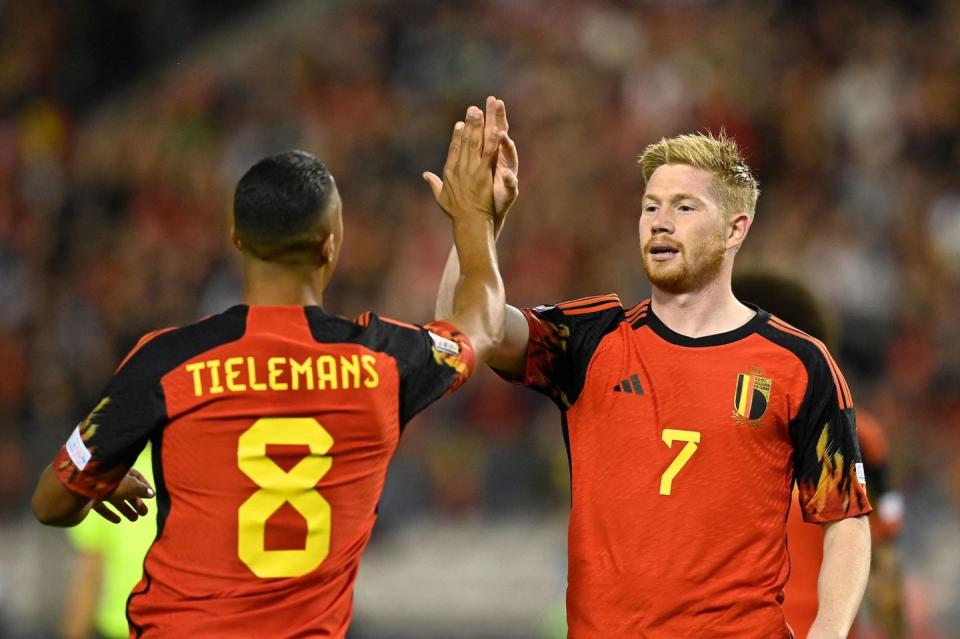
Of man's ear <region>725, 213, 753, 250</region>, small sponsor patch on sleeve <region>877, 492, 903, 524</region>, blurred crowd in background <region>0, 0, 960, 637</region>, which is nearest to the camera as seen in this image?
man's ear <region>725, 213, 753, 250</region>

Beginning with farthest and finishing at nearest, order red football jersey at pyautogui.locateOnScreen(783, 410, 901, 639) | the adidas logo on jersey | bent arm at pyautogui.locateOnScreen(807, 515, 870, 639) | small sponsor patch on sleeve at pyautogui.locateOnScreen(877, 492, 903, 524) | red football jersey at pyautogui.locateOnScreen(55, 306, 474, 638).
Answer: small sponsor patch on sleeve at pyautogui.locateOnScreen(877, 492, 903, 524) → red football jersey at pyautogui.locateOnScreen(783, 410, 901, 639) → the adidas logo on jersey → bent arm at pyautogui.locateOnScreen(807, 515, 870, 639) → red football jersey at pyautogui.locateOnScreen(55, 306, 474, 638)

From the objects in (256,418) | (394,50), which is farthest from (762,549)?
(394,50)

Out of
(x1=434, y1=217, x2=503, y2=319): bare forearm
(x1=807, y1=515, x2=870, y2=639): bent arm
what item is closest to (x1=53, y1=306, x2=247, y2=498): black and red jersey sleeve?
(x1=434, y1=217, x2=503, y2=319): bare forearm

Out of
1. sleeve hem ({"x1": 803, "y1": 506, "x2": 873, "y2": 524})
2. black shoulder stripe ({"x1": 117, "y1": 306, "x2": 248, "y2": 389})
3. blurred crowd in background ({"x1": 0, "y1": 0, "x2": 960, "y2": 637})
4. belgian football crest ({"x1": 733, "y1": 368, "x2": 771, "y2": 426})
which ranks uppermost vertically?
blurred crowd in background ({"x1": 0, "y1": 0, "x2": 960, "y2": 637})

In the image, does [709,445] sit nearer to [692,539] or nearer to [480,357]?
[692,539]

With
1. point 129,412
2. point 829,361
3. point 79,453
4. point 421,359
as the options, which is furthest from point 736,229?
point 79,453

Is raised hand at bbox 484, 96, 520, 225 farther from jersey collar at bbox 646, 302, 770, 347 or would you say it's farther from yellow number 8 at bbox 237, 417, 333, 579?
yellow number 8 at bbox 237, 417, 333, 579

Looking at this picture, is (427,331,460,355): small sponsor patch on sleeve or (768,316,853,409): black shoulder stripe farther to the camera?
(768,316,853,409): black shoulder stripe

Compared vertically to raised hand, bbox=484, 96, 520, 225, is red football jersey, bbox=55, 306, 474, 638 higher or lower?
lower

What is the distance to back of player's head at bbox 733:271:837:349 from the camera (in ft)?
16.7

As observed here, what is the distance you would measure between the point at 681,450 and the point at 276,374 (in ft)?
4.00

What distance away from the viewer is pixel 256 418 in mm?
3352

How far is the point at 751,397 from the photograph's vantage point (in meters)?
3.96

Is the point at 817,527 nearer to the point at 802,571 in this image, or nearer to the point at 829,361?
the point at 802,571
